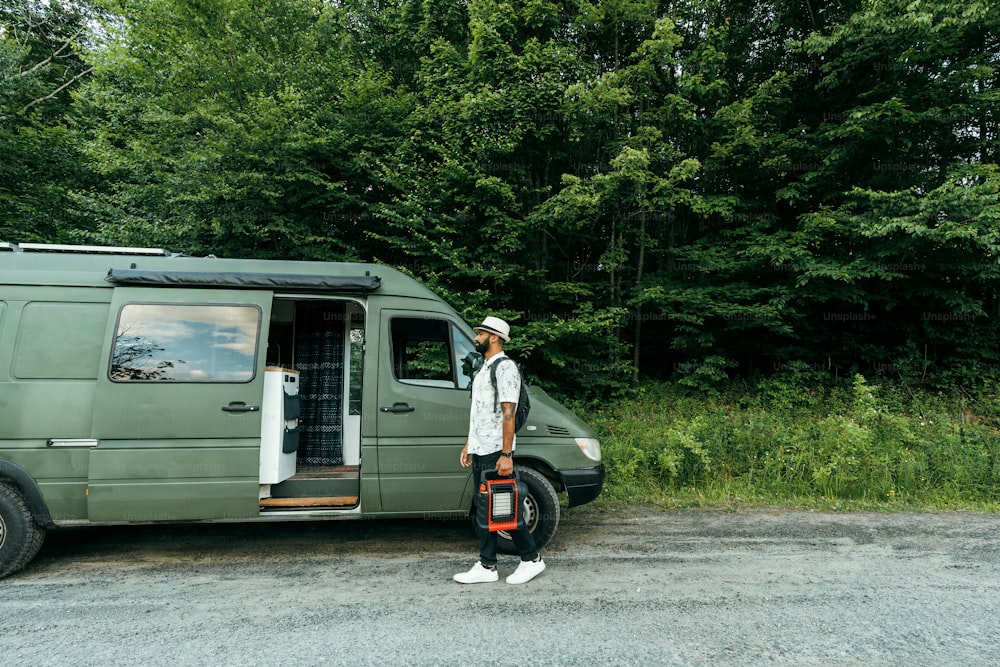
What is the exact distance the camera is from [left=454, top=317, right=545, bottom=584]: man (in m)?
3.92

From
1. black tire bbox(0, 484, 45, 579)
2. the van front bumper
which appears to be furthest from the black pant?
black tire bbox(0, 484, 45, 579)

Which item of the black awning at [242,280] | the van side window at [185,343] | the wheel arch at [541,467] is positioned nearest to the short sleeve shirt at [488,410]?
the wheel arch at [541,467]

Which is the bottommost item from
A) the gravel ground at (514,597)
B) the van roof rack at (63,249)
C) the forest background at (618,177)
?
the gravel ground at (514,597)

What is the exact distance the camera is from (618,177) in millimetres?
9180

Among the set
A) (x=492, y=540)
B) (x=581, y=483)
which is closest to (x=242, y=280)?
(x=492, y=540)

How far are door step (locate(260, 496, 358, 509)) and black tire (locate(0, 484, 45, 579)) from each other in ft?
5.39

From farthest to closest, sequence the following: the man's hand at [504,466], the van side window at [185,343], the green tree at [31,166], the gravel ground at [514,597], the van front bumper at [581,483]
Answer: the green tree at [31,166] < the van front bumper at [581,483] < the van side window at [185,343] < the man's hand at [504,466] < the gravel ground at [514,597]

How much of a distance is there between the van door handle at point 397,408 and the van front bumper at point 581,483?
1.43 m

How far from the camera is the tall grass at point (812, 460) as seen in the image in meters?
6.38

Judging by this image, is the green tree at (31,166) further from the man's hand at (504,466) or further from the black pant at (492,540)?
the man's hand at (504,466)

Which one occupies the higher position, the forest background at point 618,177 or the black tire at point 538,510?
the forest background at point 618,177

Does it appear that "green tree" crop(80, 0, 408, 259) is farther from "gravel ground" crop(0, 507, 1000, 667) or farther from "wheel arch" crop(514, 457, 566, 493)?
"wheel arch" crop(514, 457, 566, 493)

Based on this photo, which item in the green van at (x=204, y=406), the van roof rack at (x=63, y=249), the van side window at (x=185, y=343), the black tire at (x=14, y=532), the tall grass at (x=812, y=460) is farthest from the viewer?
the tall grass at (x=812, y=460)

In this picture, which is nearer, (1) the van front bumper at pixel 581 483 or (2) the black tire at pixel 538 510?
(2) the black tire at pixel 538 510
